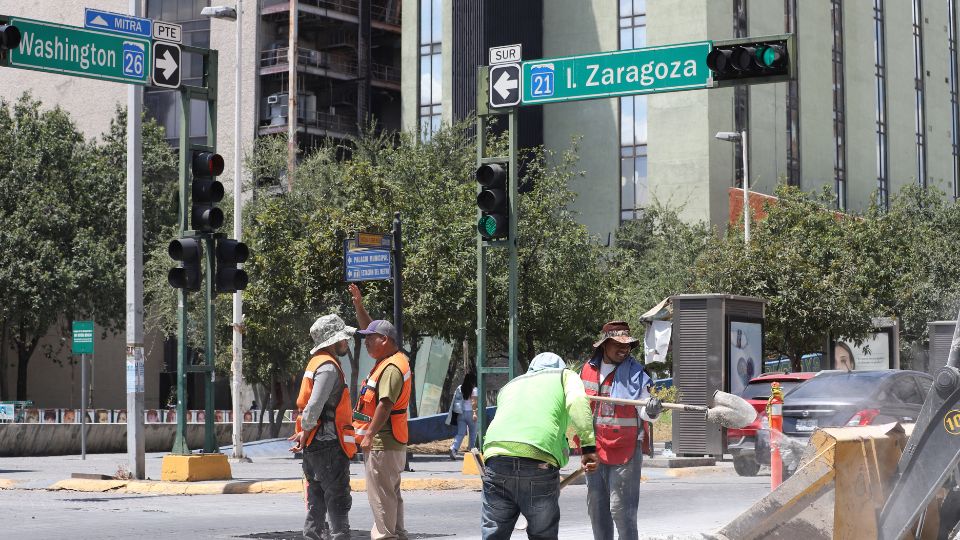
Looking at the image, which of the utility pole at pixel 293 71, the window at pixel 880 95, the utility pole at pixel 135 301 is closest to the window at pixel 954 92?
the window at pixel 880 95

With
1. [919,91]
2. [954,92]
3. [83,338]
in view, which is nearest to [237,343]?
[83,338]

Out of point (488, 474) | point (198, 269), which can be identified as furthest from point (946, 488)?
point (198, 269)

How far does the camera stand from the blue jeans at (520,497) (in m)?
7.91

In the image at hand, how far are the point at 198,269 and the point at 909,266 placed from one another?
34.2 m

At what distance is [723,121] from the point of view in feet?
194

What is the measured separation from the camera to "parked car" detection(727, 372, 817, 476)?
66.0 feet

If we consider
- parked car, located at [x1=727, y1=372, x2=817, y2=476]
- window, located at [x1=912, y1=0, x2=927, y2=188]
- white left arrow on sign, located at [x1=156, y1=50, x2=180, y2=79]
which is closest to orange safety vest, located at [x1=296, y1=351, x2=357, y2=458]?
white left arrow on sign, located at [x1=156, y1=50, x2=180, y2=79]

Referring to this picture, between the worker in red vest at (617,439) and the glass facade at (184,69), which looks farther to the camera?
the glass facade at (184,69)

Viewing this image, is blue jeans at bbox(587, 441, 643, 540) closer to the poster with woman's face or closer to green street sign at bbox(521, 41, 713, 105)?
green street sign at bbox(521, 41, 713, 105)

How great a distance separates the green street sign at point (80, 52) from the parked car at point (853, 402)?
30.1 ft

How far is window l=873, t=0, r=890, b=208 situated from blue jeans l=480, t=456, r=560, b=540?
6571cm

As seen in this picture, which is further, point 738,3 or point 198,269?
point 738,3

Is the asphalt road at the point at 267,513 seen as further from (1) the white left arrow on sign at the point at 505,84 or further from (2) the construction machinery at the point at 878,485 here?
(1) the white left arrow on sign at the point at 505,84

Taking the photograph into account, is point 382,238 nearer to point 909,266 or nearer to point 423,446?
point 423,446
